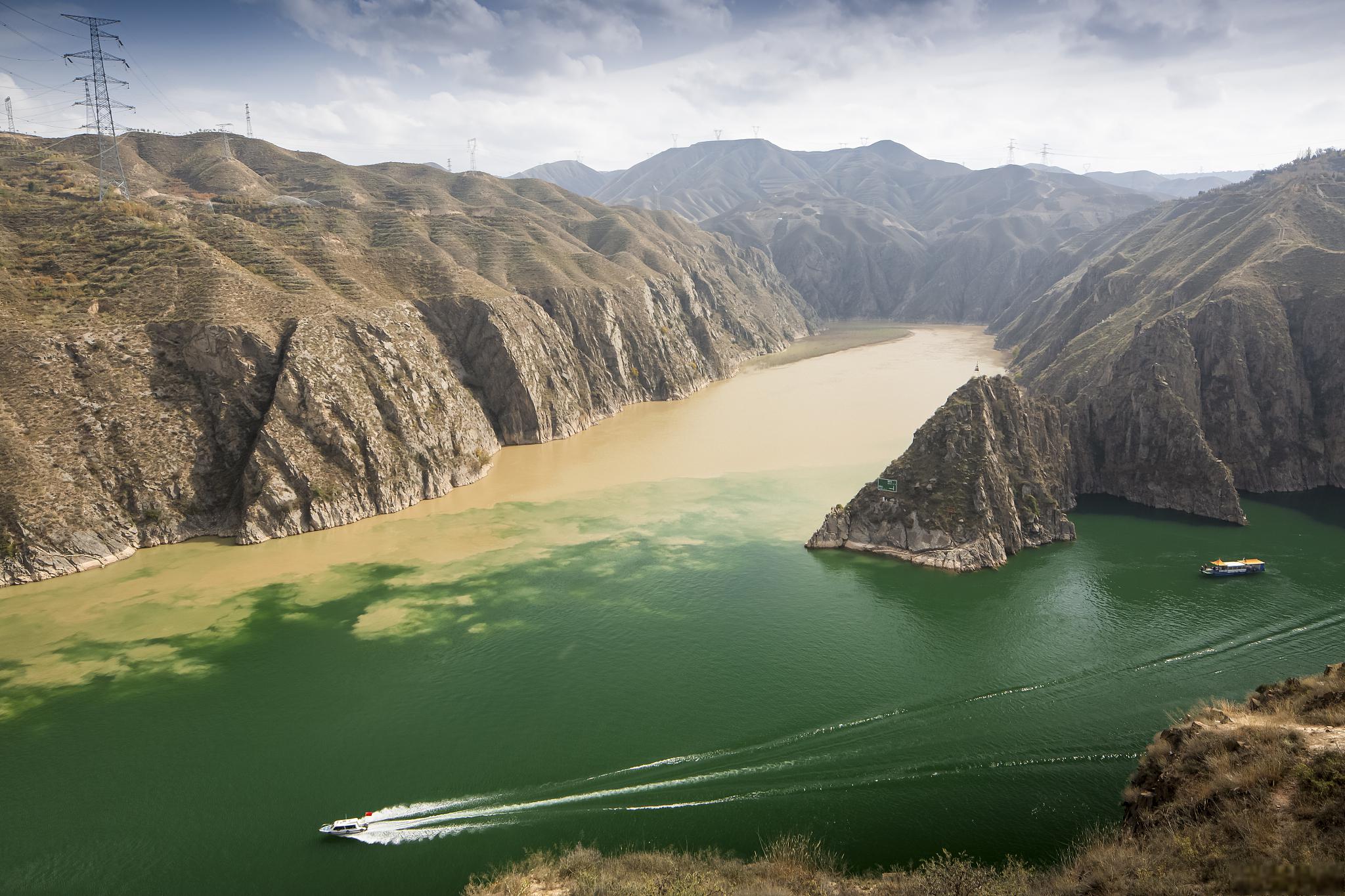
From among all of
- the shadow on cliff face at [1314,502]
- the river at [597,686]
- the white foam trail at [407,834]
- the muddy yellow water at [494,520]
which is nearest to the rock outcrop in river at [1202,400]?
the shadow on cliff face at [1314,502]

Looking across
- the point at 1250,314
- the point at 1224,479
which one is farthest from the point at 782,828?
the point at 1250,314

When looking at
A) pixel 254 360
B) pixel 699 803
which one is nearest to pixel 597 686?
pixel 699 803

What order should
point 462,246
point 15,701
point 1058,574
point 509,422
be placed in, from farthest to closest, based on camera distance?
point 462,246, point 509,422, point 1058,574, point 15,701

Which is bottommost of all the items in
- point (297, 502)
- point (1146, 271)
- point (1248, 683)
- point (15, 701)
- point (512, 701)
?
point (1248, 683)

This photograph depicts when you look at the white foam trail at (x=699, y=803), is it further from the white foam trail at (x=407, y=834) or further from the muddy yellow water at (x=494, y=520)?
the muddy yellow water at (x=494, y=520)

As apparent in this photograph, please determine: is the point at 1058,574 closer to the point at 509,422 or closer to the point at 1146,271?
the point at 509,422

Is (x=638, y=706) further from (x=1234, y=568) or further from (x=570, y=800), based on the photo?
(x=1234, y=568)

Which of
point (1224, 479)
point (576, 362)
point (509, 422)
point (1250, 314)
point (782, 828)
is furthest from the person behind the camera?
point (576, 362)

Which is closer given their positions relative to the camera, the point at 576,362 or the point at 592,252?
the point at 576,362
